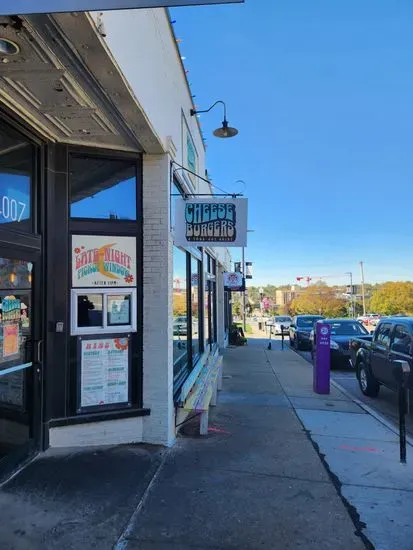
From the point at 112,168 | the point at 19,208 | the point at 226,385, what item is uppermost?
the point at 112,168

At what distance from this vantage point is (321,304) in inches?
→ 3115

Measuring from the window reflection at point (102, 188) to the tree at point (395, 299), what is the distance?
242 feet

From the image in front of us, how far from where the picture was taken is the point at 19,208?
15.3 ft

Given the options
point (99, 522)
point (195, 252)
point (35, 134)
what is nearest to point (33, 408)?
point (99, 522)

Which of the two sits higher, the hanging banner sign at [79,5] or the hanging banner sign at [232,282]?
the hanging banner sign at [79,5]

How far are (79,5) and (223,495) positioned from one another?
394cm

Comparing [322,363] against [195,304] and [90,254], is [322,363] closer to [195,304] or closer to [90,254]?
[195,304]

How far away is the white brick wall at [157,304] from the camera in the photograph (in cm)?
549

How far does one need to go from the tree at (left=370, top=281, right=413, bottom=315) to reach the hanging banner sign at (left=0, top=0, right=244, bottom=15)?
76.6 metres

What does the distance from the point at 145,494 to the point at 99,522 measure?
595mm

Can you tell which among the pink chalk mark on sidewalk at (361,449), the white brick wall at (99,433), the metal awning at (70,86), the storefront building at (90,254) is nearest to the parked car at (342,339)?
the pink chalk mark on sidewalk at (361,449)

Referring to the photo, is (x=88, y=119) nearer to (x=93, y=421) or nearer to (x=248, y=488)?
(x=93, y=421)

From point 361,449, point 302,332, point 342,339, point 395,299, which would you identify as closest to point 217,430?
point 361,449

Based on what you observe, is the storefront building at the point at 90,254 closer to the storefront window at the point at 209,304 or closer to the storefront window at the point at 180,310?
the storefront window at the point at 180,310
